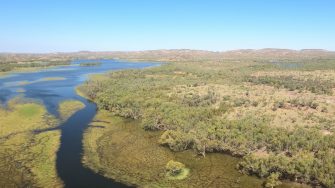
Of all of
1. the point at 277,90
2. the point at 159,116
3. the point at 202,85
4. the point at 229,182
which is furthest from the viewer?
the point at 202,85

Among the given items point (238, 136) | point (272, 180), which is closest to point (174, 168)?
point (272, 180)

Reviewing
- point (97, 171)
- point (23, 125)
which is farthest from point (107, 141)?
point (23, 125)

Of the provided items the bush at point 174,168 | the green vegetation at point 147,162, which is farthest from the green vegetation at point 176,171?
the green vegetation at point 147,162

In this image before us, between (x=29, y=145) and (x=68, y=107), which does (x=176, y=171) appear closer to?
(x=29, y=145)

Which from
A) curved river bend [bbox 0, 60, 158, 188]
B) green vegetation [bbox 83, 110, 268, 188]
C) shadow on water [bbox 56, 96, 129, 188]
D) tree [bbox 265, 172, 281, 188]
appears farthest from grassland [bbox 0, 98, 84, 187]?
tree [bbox 265, 172, 281, 188]

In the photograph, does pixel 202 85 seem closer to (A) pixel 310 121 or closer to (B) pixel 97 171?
(A) pixel 310 121

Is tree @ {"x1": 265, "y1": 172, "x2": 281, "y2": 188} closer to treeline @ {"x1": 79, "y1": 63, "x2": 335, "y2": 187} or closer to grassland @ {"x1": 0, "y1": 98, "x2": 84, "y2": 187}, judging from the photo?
treeline @ {"x1": 79, "y1": 63, "x2": 335, "y2": 187}
